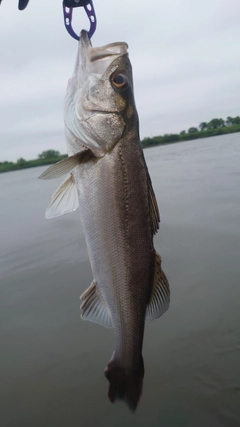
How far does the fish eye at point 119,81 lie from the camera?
1972 millimetres

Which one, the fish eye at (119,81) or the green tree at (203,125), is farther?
the green tree at (203,125)

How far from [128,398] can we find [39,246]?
22.0ft

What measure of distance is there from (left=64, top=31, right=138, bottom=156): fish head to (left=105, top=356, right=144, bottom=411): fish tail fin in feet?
4.39

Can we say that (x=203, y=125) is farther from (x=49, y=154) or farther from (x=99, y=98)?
(x=99, y=98)

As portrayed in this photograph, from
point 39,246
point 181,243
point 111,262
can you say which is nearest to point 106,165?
point 111,262

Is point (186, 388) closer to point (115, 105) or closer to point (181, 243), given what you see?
point (115, 105)

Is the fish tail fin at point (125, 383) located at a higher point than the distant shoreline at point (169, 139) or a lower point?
lower

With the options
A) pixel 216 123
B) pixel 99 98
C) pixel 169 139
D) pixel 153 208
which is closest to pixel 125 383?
pixel 153 208

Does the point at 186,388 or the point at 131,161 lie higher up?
the point at 131,161

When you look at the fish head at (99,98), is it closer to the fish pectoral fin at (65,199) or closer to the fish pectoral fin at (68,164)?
the fish pectoral fin at (68,164)

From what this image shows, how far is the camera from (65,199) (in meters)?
2.08

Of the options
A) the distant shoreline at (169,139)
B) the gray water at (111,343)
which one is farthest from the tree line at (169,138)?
the gray water at (111,343)

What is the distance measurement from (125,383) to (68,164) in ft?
4.41

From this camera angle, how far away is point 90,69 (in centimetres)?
199
